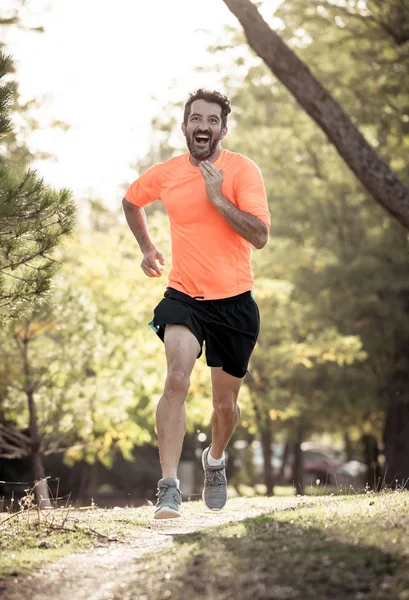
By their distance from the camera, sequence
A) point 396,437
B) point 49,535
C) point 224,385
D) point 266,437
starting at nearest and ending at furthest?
point 49,535, point 224,385, point 396,437, point 266,437

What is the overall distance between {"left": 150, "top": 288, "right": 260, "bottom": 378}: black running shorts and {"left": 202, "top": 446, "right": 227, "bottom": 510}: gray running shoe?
0.78 meters

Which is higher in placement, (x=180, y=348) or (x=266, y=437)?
(x=180, y=348)

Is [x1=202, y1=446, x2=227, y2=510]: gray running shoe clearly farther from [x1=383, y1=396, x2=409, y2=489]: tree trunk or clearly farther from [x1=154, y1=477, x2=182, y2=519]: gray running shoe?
[x1=383, y1=396, x2=409, y2=489]: tree trunk

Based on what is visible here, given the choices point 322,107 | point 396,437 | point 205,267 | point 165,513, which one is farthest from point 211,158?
point 396,437

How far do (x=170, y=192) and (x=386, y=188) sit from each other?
532cm

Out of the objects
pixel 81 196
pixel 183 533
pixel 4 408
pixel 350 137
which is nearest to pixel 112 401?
pixel 4 408

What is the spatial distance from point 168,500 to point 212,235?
165 cm

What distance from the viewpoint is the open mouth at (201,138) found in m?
5.90

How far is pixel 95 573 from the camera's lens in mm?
4289

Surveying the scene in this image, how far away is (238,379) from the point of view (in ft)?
20.0

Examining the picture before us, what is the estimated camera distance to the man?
219 inches

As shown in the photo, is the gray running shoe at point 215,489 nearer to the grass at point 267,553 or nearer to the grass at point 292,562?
the grass at point 267,553

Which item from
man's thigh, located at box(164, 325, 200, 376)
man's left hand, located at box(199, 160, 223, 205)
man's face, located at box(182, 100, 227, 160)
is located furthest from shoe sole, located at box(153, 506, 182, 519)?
man's face, located at box(182, 100, 227, 160)

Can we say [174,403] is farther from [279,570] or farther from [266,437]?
[266,437]
